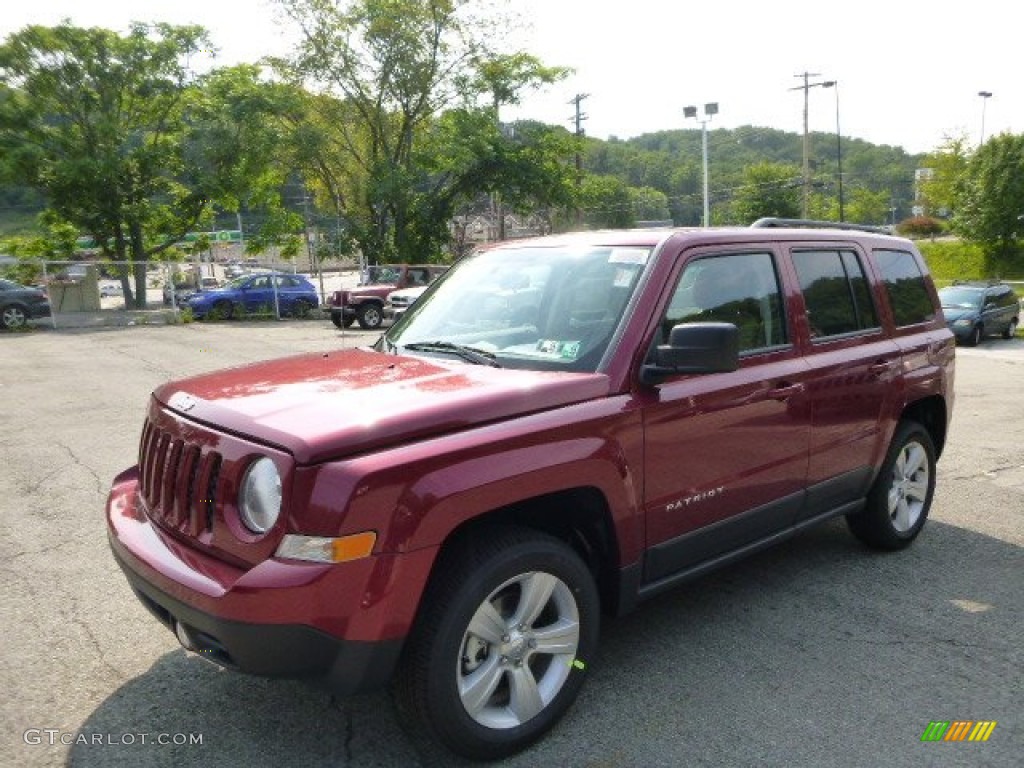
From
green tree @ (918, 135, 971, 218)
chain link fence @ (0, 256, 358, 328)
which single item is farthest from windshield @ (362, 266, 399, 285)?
green tree @ (918, 135, 971, 218)

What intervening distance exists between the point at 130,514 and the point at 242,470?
34.8 inches

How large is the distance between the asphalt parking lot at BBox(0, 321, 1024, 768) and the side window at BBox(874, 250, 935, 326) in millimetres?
1425

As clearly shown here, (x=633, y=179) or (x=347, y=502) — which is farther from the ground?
(x=633, y=179)

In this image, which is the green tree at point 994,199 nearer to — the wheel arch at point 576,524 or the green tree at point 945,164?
the green tree at point 945,164

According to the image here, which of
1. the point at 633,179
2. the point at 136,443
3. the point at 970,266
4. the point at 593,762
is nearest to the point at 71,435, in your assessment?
the point at 136,443

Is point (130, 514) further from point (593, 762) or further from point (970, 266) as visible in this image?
point (970, 266)

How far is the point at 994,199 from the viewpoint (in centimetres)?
4675

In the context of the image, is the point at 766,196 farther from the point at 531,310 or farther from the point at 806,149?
the point at 531,310

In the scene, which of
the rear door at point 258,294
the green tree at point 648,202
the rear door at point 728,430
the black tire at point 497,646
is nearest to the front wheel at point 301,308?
the rear door at point 258,294

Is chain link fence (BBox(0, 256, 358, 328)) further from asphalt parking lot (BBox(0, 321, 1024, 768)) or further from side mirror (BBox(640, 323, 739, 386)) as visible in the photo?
side mirror (BBox(640, 323, 739, 386))

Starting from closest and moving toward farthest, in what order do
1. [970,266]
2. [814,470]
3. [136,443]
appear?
1. [814,470]
2. [136,443]
3. [970,266]

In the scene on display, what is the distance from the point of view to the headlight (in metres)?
2.50

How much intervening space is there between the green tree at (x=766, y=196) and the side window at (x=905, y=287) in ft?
268

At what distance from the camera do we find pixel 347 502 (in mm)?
2383
